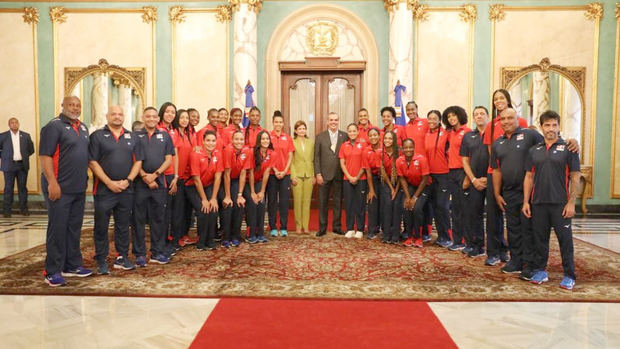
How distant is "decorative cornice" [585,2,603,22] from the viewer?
29.0ft

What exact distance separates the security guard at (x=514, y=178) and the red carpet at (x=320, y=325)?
4.76ft

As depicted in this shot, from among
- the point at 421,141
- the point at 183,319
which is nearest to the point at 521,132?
the point at 421,141

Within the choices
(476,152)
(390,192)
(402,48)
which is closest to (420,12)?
(402,48)

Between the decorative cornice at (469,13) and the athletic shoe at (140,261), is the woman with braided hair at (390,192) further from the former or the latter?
the decorative cornice at (469,13)

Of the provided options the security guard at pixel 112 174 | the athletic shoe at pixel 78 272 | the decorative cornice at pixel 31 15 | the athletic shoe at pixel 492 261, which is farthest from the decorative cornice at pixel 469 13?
the decorative cornice at pixel 31 15

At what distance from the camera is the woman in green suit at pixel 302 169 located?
20.7 feet

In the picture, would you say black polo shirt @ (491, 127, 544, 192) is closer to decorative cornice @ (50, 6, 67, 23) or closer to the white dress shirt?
the white dress shirt

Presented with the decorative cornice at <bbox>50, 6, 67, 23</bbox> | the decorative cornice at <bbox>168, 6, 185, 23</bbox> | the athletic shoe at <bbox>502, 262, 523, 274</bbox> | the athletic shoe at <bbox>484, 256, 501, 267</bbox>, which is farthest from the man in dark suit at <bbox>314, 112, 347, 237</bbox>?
the decorative cornice at <bbox>50, 6, 67, 23</bbox>

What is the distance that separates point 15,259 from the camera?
Answer: 4789 millimetres

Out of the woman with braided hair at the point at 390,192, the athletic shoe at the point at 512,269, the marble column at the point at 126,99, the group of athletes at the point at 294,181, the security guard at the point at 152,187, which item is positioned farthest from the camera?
the marble column at the point at 126,99

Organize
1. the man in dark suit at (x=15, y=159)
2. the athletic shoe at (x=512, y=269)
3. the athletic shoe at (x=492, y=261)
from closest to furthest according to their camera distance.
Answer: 1. the athletic shoe at (x=512, y=269)
2. the athletic shoe at (x=492, y=261)
3. the man in dark suit at (x=15, y=159)

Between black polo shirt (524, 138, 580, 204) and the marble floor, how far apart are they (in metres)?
0.89

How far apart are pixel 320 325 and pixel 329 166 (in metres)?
3.57

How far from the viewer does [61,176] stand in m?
3.88
